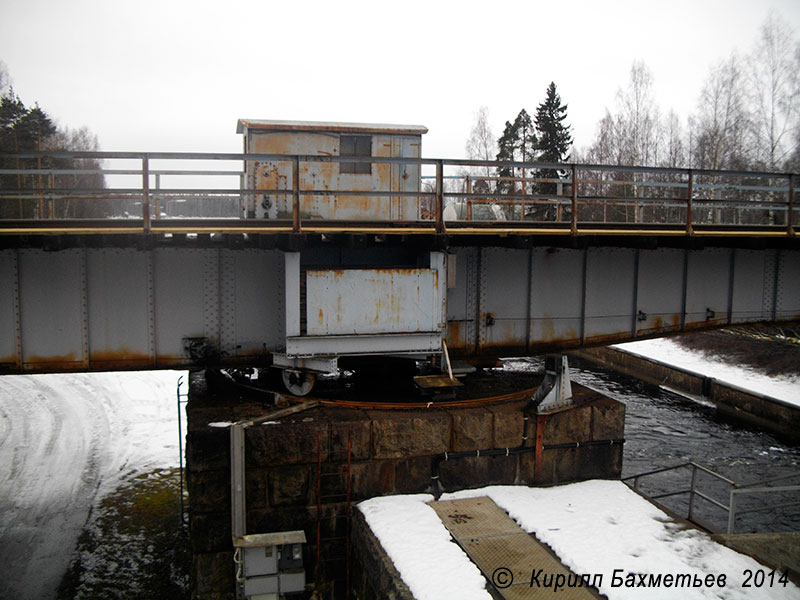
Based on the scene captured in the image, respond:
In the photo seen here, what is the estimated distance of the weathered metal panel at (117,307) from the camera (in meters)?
10.8

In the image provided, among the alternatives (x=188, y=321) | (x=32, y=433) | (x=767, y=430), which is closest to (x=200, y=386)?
(x=188, y=321)

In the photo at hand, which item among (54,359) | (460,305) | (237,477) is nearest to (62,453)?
(54,359)

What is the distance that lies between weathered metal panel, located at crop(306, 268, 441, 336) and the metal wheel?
3.36 feet

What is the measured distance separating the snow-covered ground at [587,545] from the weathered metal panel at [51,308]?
5.63m

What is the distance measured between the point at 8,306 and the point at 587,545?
32.3ft

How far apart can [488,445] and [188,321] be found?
5.70 meters

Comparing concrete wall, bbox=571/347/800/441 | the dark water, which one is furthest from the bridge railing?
concrete wall, bbox=571/347/800/441

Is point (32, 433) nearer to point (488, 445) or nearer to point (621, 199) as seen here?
point (488, 445)

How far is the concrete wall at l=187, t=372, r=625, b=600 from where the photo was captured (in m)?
9.83

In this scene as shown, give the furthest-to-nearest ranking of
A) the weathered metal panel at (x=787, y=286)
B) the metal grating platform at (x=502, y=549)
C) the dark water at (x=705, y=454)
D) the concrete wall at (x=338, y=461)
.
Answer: the dark water at (x=705, y=454), the weathered metal panel at (x=787, y=286), the concrete wall at (x=338, y=461), the metal grating platform at (x=502, y=549)

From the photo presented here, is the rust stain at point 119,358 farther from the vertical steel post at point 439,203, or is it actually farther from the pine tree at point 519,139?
the pine tree at point 519,139

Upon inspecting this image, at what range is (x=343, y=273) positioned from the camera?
10.8m

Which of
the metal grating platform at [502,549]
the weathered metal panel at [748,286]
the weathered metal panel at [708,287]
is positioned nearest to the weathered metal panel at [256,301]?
the metal grating platform at [502,549]

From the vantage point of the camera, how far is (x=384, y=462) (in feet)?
34.7
